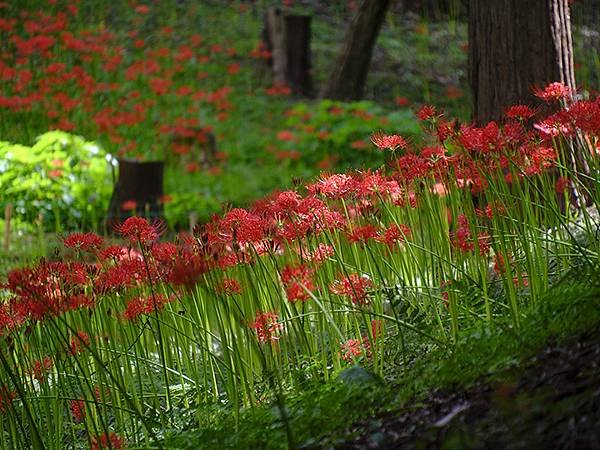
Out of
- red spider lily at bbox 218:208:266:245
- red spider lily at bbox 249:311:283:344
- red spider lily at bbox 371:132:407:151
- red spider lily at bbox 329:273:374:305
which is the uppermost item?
red spider lily at bbox 371:132:407:151

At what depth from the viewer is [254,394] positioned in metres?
3.49

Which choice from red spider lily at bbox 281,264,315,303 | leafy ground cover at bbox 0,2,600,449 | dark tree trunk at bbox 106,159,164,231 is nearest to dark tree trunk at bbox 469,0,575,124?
leafy ground cover at bbox 0,2,600,449

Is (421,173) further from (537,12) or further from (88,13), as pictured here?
(88,13)

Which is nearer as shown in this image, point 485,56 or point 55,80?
point 485,56

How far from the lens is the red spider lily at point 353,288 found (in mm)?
3278

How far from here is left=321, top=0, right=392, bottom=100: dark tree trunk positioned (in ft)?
36.9

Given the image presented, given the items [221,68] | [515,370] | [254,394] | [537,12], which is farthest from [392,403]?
[221,68]

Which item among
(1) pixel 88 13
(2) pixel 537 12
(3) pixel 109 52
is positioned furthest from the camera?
(1) pixel 88 13

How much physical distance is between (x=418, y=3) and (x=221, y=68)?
12.5 ft

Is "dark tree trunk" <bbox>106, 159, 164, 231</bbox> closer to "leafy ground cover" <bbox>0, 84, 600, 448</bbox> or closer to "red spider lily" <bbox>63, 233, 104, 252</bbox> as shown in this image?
"leafy ground cover" <bbox>0, 84, 600, 448</bbox>

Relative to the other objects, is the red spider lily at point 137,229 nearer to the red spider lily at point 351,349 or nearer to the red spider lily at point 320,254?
the red spider lily at point 320,254

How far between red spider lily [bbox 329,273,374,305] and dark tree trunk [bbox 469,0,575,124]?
2.21m

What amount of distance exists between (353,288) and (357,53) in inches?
341

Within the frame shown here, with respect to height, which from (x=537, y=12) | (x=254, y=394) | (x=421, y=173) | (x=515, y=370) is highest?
Answer: (x=537, y=12)
